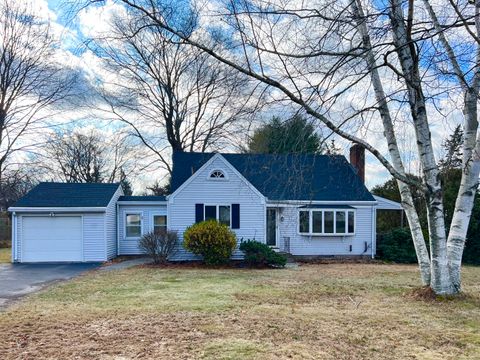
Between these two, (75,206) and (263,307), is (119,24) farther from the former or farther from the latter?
(75,206)

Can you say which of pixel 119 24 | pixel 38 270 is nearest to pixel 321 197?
pixel 38 270

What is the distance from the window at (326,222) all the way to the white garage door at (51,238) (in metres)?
9.82

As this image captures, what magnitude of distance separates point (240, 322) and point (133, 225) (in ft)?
45.1

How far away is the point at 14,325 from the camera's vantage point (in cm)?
634

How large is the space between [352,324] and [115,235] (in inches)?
573

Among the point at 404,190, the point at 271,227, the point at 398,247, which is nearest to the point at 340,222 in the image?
the point at 398,247

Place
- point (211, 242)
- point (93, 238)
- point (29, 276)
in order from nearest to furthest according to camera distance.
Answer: point (29, 276)
point (211, 242)
point (93, 238)

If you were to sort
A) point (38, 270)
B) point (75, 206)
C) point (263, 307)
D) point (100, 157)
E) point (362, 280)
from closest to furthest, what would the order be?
1. point (263, 307)
2. point (362, 280)
3. point (38, 270)
4. point (75, 206)
5. point (100, 157)

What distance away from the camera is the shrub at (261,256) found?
14.9 meters

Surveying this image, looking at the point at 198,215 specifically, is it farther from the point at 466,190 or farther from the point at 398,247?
the point at 466,190

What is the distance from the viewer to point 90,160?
3544cm

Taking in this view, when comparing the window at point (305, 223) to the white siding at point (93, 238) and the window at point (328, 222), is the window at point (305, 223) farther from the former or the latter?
the white siding at point (93, 238)

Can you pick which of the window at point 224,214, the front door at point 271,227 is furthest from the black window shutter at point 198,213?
the front door at point 271,227

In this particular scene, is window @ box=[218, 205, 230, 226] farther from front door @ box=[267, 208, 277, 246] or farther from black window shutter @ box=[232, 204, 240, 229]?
front door @ box=[267, 208, 277, 246]
